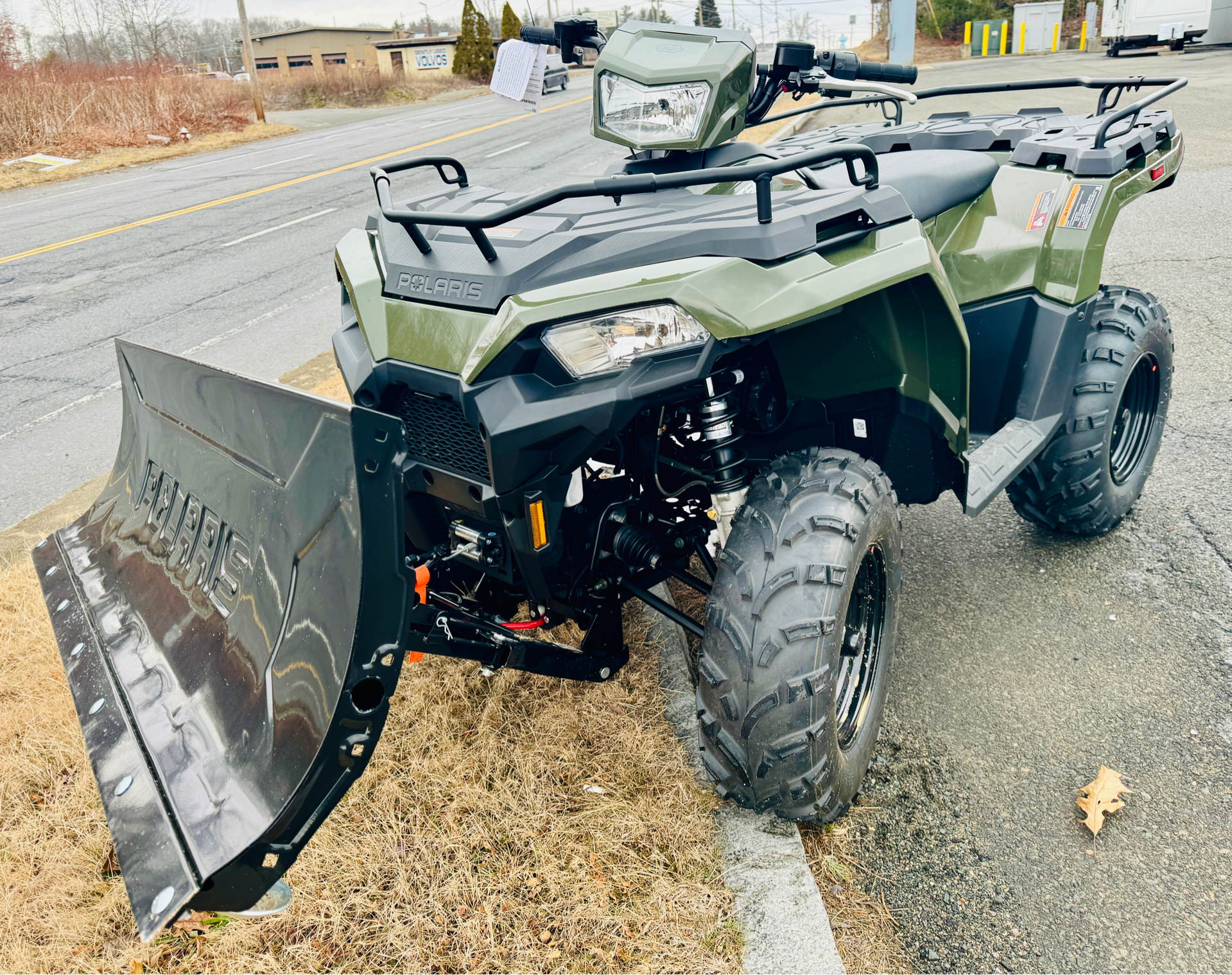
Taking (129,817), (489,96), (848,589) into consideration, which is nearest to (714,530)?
(848,589)

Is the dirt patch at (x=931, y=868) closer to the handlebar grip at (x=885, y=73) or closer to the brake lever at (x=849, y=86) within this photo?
the brake lever at (x=849, y=86)

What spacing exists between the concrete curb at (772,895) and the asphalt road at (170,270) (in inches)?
90.4

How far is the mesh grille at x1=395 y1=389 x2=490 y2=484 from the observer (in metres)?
2.13

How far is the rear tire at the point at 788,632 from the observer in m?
2.11

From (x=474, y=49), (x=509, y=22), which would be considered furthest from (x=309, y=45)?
(x=509, y=22)

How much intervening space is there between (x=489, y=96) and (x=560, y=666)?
36.1 m

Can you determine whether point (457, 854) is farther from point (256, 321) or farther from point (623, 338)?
point (256, 321)

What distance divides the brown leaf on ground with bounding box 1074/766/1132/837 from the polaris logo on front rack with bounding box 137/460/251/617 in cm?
228

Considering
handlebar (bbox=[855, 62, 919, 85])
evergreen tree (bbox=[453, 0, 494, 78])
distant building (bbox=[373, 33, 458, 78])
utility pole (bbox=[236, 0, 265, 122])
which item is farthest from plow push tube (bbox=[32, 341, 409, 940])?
distant building (bbox=[373, 33, 458, 78])

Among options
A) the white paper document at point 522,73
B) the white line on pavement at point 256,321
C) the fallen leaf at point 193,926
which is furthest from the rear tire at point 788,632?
the white line on pavement at point 256,321

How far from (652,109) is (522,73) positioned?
61 cm

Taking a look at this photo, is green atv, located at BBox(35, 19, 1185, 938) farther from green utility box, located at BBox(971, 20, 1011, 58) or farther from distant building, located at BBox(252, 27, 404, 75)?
distant building, located at BBox(252, 27, 404, 75)

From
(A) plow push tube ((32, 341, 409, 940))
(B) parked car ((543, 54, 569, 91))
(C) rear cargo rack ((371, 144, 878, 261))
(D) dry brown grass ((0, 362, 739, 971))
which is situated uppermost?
(B) parked car ((543, 54, 569, 91))

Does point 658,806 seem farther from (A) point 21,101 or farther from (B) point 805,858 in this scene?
(A) point 21,101
